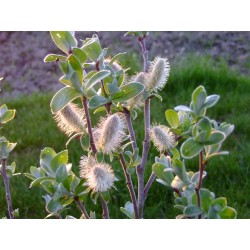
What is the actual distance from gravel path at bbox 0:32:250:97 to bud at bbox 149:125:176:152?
2279 millimetres

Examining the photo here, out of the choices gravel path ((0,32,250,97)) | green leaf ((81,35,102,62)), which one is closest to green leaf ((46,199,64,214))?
green leaf ((81,35,102,62))

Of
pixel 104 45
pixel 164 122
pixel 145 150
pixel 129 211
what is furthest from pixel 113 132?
pixel 104 45

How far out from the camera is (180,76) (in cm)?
277

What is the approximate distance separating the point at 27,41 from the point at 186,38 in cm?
103

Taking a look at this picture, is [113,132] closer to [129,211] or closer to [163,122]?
[129,211]

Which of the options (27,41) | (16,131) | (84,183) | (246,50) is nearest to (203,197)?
(84,183)

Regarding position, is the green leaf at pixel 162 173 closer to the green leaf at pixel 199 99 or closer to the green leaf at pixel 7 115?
the green leaf at pixel 199 99

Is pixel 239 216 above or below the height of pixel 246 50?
below

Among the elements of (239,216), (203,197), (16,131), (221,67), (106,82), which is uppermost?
(106,82)

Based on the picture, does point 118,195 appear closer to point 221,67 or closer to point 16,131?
point 16,131

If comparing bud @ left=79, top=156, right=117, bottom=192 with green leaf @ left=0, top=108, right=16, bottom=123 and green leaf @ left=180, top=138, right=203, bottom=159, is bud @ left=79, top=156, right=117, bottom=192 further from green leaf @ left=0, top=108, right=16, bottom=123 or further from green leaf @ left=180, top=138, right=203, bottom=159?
green leaf @ left=0, top=108, right=16, bottom=123

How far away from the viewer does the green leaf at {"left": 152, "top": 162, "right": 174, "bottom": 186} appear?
2.25ft

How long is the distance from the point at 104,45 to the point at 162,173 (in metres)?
2.58

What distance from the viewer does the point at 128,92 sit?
26.7 inches
